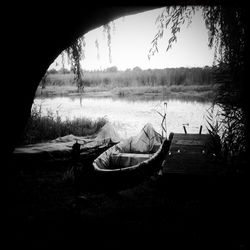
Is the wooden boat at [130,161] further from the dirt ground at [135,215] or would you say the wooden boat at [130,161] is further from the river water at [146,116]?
the river water at [146,116]

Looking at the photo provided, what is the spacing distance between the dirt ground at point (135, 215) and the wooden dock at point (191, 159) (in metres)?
0.28

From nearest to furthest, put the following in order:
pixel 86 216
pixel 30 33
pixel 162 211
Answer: pixel 30 33 < pixel 86 216 < pixel 162 211

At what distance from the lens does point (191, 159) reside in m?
6.93

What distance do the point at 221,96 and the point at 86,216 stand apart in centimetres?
372

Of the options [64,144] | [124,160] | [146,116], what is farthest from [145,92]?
[124,160]

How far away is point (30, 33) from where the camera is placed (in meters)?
2.28

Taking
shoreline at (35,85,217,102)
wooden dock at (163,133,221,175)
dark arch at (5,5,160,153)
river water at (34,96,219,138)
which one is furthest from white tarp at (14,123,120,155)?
shoreline at (35,85,217,102)

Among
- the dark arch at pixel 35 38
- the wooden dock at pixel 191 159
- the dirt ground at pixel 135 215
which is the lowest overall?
the dirt ground at pixel 135 215

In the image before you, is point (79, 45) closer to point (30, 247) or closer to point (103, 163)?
point (30, 247)

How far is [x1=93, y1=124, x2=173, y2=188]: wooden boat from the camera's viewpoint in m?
6.03

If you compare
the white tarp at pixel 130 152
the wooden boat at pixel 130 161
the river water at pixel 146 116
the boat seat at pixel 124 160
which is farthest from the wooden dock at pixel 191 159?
the river water at pixel 146 116

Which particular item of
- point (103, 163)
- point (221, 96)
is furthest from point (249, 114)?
point (103, 163)

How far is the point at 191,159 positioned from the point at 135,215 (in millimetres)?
2803

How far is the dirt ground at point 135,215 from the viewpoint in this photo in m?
3.69
